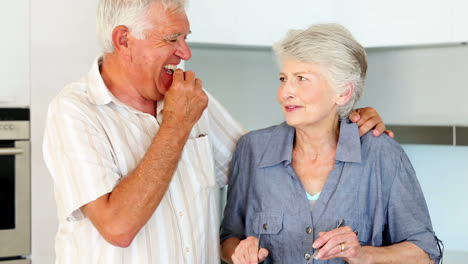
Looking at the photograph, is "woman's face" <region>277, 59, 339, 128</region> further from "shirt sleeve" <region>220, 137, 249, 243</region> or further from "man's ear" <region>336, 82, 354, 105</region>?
"shirt sleeve" <region>220, 137, 249, 243</region>

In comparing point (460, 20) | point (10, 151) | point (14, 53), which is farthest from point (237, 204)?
point (460, 20)

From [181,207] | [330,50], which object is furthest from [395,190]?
[181,207]

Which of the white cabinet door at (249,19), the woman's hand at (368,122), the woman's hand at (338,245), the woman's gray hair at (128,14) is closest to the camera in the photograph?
the woman's hand at (338,245)

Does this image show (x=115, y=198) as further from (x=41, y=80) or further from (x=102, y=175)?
(x=41, y=80)

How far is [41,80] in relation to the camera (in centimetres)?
210

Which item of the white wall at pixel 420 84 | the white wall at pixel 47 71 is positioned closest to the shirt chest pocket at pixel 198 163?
the white wall at pixel 47 71

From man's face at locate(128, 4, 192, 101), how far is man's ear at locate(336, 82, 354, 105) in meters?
0.38

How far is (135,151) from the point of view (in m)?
1.56

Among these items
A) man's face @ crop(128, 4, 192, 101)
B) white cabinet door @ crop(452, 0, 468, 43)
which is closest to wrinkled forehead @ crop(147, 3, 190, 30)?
man's face @ crop(128, 4, 192, 101)

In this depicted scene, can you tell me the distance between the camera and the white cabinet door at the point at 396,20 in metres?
2.17

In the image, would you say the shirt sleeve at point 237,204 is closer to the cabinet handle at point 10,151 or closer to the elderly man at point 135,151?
the elderly man at point 135,151

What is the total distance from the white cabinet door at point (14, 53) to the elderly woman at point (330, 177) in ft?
2.83

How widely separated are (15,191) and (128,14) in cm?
83

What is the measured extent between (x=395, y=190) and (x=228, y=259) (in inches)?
17.5
